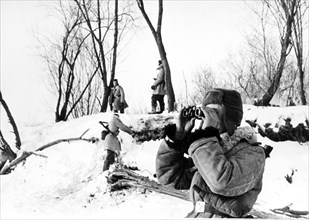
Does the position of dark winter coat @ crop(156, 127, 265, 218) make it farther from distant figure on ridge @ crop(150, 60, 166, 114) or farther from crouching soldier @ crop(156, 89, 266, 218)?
distant figure on ridge @ crop(150, 60, 166, 114)

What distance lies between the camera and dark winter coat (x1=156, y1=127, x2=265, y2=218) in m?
1.85

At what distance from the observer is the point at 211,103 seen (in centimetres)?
209

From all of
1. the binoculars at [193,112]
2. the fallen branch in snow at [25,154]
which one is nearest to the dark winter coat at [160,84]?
the fallen branch in snow at [25,154]

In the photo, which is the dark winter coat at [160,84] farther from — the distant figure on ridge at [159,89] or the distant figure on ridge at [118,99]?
the distant figure on ridge at [118,99]

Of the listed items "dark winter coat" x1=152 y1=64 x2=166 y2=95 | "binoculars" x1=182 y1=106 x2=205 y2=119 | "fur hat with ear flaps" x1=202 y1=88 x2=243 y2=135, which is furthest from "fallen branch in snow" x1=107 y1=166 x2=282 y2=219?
"dark winter coat" x1=152 y1=64 x2=166 y2=95

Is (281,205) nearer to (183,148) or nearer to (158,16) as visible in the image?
(183,148)

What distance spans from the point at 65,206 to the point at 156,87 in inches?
243

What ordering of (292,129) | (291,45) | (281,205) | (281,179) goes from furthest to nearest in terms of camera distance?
1. (291,45)
2. (292,129)
3. (281,179)
4. (281,205)

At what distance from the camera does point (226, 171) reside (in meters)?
1.84

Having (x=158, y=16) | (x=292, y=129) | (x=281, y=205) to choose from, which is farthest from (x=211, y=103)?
(x=158, y=16)

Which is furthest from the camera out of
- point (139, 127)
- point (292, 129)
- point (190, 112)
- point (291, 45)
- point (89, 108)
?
point (89, 108)

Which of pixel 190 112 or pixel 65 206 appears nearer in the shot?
pixel 190 112

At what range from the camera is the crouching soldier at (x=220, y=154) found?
1856 mm

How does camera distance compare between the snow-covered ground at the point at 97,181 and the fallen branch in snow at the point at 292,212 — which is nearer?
the fallen branch in snow at the point at 292,212
